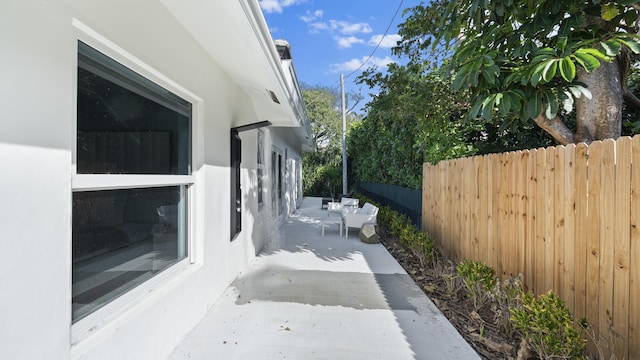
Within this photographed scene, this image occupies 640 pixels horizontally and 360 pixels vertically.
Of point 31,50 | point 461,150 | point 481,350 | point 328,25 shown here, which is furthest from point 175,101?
point 328,25

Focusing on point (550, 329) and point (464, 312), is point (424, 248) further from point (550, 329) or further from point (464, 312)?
point (550, 329)

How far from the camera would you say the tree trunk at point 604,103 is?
309 cm

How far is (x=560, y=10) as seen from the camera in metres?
2.74

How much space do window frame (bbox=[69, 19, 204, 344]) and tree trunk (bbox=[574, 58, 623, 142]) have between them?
3972 mm

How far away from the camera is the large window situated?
178 centimetres

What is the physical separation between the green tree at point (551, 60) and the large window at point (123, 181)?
270 cm

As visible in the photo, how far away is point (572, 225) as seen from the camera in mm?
2570

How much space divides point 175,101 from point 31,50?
1.44 metres

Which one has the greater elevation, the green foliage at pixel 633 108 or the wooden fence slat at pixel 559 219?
the green foliage at pixel 633 108

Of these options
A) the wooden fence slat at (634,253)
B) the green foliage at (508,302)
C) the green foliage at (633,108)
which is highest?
the green foliage at (633,108)

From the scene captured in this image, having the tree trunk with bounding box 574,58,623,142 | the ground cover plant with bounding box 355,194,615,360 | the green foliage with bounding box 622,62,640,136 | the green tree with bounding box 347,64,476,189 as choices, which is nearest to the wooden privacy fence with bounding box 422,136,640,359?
the ground cover plant with bounding box 355,194,615,360

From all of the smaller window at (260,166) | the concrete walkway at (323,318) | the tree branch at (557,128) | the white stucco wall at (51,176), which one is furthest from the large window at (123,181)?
the tree branch at (557,128)

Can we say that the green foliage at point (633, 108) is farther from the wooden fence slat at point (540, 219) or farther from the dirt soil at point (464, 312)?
the dirt soil at point (464, 312)

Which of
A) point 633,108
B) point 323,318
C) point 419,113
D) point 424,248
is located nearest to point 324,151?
point 419,113
